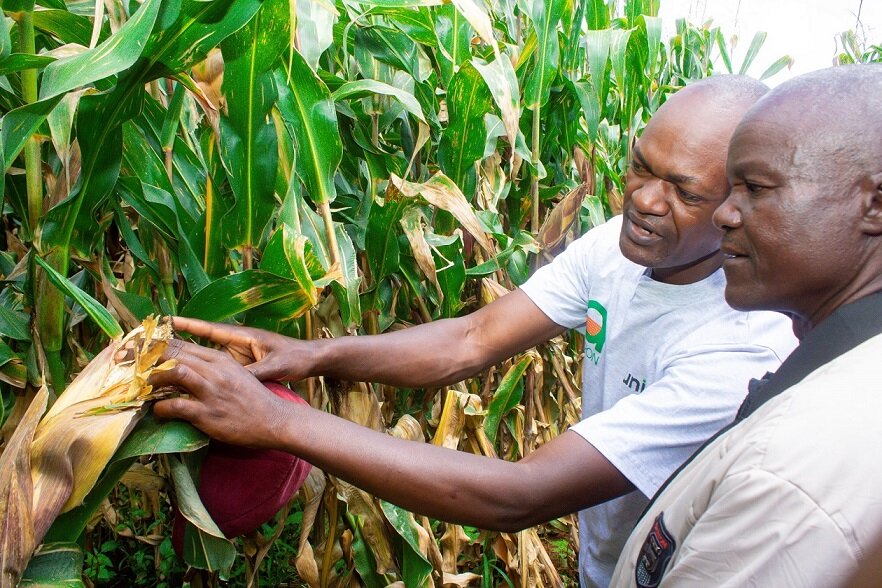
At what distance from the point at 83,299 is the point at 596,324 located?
0.91m

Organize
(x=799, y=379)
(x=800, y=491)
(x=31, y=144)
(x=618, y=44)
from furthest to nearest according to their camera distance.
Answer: (x=618, y=44) → (x=31, y=144) → (x=799, y=379) → (x=800, y=491)

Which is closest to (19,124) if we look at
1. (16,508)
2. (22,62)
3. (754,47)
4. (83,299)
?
(22,62)

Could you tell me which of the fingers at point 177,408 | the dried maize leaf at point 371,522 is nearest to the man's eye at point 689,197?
the dried maize leaf at point 371,522

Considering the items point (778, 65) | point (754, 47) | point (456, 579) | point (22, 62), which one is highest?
point (22, 62)

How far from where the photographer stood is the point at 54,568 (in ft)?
2.63

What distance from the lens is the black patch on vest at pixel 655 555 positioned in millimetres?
763

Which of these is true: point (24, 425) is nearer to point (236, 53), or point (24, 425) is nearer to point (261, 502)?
point (261, 502)

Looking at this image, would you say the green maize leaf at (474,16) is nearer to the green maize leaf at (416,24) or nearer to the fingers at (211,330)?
the green maize leaf at (416,24)

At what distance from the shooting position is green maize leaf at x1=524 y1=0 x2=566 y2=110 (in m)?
1.78

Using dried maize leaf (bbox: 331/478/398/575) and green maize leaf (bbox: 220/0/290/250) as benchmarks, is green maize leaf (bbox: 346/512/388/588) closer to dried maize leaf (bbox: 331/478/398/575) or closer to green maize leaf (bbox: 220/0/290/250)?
dried maize leaf (bbox: 331/478/398/575)

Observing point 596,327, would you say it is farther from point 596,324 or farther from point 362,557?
point 362,557

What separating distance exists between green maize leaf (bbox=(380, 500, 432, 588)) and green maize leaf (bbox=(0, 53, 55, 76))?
781 millimetres

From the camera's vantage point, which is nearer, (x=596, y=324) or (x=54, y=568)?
(x=54, y=568)

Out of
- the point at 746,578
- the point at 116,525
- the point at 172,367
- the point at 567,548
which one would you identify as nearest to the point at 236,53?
the point at 172,367
